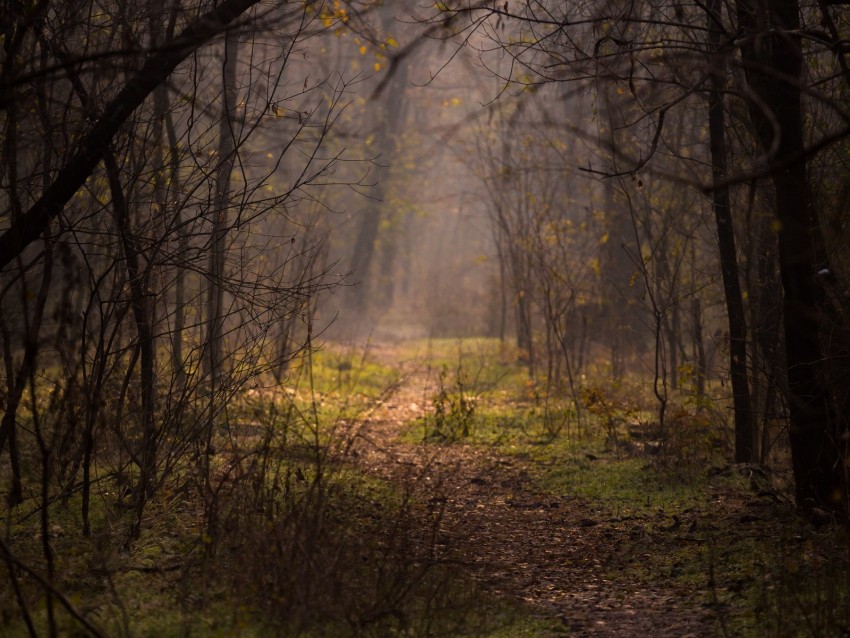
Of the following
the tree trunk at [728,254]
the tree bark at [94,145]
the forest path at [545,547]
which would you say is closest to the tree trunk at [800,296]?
the forest path at [545,547]

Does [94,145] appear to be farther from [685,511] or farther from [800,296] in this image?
[685,511]

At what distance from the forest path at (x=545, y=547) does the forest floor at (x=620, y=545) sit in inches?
0.4

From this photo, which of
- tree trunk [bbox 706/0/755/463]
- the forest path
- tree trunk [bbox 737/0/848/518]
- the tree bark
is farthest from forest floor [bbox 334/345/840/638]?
the tree bark

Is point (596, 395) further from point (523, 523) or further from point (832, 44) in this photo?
point (832, 44)

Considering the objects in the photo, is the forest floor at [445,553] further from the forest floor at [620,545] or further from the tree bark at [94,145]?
the tree bark at [94,145]

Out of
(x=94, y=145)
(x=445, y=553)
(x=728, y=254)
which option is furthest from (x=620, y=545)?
(x=94, y=145)

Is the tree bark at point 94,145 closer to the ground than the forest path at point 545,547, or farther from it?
farther from it

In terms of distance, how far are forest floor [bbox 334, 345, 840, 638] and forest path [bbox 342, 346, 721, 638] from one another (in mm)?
11

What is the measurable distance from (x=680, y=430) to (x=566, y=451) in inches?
58.0

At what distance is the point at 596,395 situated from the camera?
884 cm

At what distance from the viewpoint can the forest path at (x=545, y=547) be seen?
4441mm

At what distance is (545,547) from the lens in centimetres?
597

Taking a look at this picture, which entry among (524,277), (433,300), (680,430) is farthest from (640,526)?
(433,300)

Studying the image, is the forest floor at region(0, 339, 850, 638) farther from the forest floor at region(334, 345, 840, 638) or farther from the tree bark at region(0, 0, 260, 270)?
the tree bark at region(0, 0, 260, 270)
